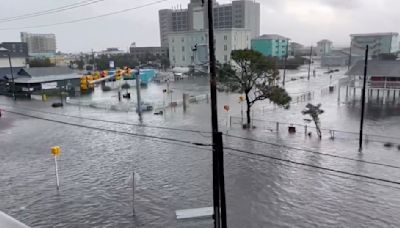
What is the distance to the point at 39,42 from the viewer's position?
171750 mm

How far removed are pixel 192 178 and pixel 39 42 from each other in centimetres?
18194

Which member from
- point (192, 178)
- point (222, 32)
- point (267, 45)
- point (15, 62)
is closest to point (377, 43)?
point (267, 45)

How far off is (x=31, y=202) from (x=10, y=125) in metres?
17.0

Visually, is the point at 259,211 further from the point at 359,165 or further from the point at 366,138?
the point at 366,138

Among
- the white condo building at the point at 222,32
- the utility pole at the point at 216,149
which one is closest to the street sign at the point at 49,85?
the white condo building at the point at 222,32

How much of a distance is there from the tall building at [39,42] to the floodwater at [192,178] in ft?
521

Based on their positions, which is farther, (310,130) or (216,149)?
(310,130)

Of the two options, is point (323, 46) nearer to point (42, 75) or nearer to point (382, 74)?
point (382, 74)

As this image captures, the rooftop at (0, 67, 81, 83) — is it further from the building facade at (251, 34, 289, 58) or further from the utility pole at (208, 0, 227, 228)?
the building facade at (251, 34, 289, 58)

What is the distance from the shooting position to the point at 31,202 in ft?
39.9

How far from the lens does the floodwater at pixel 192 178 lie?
1087cm

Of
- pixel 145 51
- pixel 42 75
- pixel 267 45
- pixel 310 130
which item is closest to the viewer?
pixel 310 130

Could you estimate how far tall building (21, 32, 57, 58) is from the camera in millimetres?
165750

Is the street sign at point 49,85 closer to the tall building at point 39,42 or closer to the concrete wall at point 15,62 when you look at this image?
the concrete wall at point 15,62
